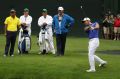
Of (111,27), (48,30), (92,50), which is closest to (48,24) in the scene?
(48,30)

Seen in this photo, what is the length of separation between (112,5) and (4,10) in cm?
823

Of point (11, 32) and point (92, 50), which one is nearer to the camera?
point (92, 50)

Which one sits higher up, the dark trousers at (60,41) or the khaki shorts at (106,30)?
the khaki shorts at (106,30)

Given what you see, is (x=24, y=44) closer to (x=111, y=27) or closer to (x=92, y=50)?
(x=92, y=50)

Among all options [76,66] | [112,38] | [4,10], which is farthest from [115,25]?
[76,66]

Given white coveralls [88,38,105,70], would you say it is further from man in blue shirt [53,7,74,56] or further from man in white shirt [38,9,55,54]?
man in white shirt [38,9,55,54]

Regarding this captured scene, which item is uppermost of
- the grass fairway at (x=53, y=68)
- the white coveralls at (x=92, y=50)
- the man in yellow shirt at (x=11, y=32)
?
the man in yellow shirt at (x=11, y=32)

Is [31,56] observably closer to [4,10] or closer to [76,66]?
[76,66]

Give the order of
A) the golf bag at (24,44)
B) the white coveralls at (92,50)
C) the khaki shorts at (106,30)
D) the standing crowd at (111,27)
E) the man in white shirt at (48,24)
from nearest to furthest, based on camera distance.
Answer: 1. the white coveralls at (92,50)
2. the golf bag at (24,44)
3. the man in white shirt at (48,24)
4. the standing crowd at (111,27)
5. the khaki shorts at (106,30)

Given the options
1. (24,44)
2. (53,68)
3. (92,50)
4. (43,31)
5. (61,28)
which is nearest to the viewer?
(92,50)

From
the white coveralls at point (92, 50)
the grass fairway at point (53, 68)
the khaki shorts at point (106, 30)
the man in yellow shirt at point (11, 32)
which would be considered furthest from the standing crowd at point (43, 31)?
the khaki shorts at point (106, 30)

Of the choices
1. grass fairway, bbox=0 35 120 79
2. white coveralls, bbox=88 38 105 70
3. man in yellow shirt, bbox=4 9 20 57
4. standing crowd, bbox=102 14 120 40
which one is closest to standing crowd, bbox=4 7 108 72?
man in yellow shirt, bbox=4 9 20 57

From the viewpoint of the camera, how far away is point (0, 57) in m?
20.5

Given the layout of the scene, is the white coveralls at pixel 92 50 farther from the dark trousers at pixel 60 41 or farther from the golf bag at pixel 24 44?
the golf bag at pixel 24 44
